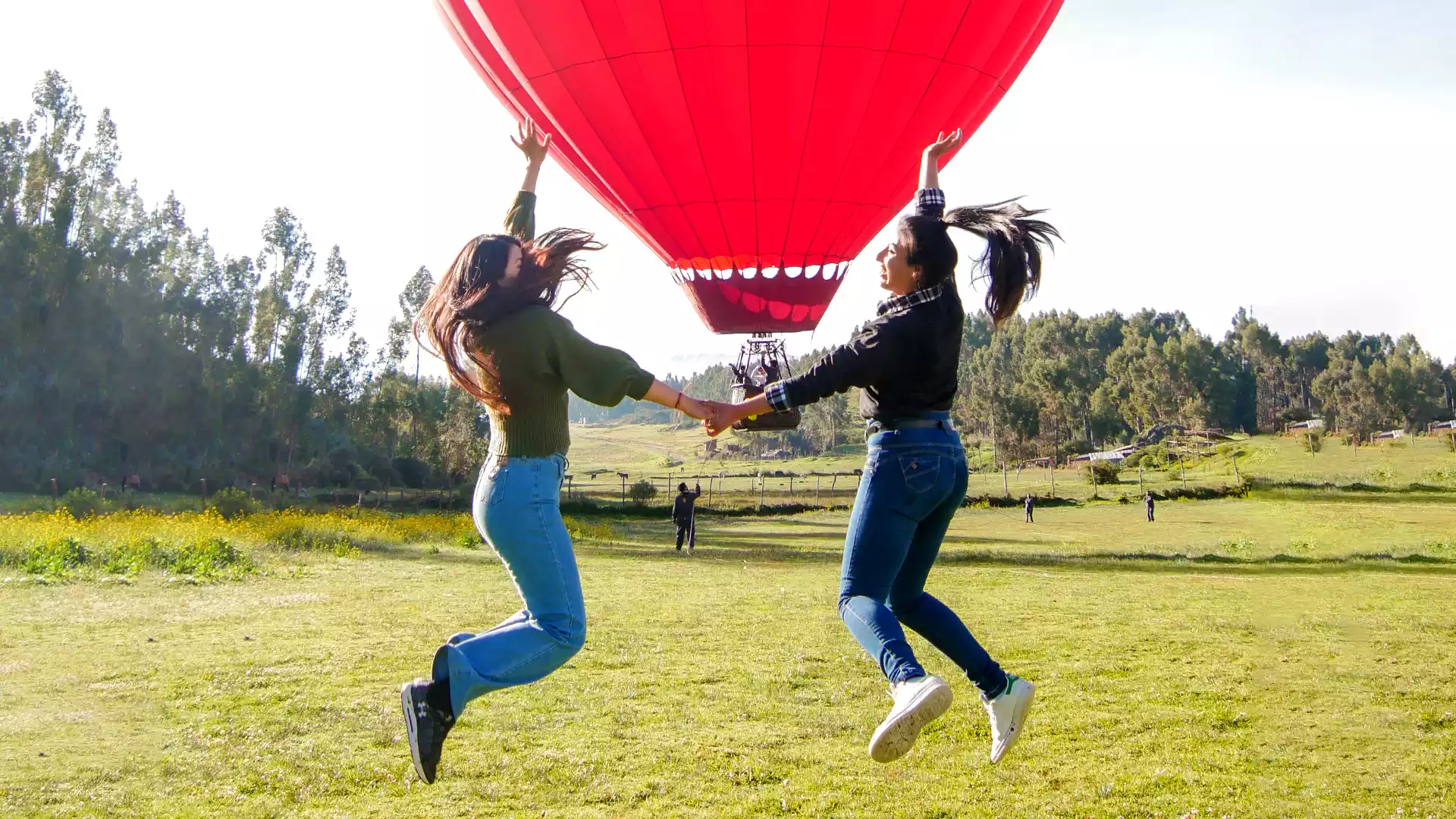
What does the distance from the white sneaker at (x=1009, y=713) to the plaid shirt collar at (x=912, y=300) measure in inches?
66.5

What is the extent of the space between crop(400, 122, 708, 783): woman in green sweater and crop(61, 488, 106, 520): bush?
2920cm

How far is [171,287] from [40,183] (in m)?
9.31

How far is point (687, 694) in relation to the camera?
438 inches

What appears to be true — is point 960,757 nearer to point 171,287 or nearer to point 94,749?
point 94,749

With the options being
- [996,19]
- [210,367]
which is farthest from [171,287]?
[996,19]

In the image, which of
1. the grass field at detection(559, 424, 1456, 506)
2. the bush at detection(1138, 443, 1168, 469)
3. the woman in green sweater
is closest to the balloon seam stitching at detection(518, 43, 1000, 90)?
the woman in green sweater

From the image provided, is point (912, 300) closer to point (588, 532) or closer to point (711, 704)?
point (711, 704)

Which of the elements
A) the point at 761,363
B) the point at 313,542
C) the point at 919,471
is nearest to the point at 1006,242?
the point at 919,471

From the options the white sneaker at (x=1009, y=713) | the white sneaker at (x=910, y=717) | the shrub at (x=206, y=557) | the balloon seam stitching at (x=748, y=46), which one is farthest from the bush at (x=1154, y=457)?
the white sneaker at (x=910, y=717)

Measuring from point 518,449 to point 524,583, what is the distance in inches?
21.9

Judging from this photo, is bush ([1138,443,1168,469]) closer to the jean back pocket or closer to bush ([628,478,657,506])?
bush ([628,478,657,506])

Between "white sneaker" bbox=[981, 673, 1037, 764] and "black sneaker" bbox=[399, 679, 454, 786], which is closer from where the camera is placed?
"black sneaker" bbox=[399, 679, 454, 786]

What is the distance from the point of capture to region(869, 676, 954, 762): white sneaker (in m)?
4.24

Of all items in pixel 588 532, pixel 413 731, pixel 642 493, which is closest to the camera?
pixel 413 731
